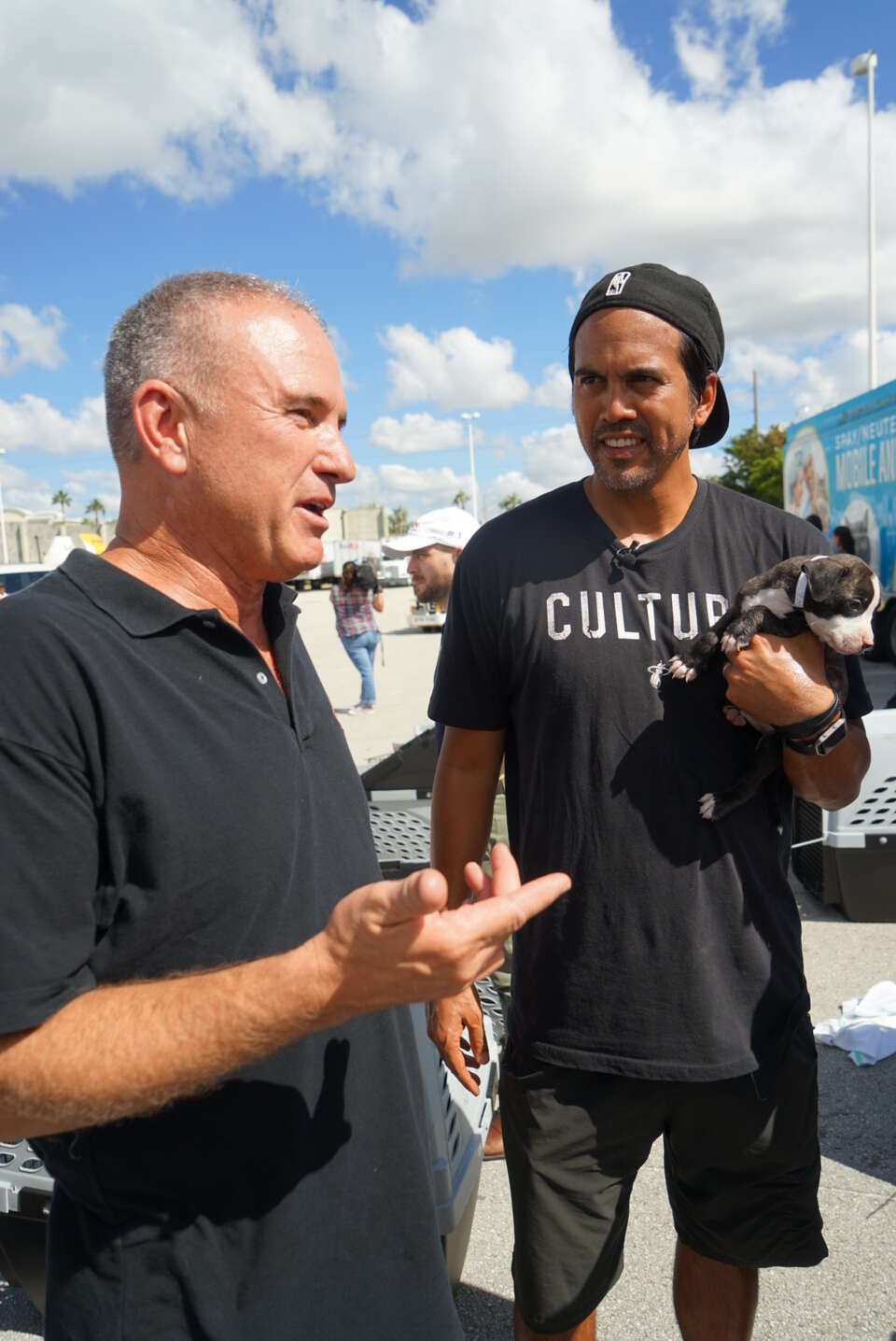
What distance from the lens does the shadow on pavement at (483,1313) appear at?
2764mm

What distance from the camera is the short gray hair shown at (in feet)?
4.84

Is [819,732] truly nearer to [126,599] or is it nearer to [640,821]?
[640,821]

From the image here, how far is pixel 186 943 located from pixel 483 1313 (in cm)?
225

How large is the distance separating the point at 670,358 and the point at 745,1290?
214cm

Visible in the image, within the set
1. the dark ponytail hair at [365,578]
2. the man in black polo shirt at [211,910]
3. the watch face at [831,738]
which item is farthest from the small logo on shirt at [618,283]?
the dark ponytail hair at [365,578]

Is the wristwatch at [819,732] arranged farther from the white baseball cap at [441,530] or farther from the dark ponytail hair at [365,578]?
the dark ponytail hair at [365,578]

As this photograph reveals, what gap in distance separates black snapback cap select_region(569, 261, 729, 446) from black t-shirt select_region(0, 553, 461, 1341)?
4.04ft

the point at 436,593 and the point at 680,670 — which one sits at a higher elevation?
the point at 436,593

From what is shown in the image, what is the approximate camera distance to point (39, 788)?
3.76 ft

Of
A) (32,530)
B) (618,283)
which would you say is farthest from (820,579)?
(32,530)

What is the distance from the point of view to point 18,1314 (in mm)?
2939

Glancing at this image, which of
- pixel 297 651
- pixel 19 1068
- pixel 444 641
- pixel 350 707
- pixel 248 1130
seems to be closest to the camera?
pixel 19 1068

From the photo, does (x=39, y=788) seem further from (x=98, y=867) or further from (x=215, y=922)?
(x=215, y=922)

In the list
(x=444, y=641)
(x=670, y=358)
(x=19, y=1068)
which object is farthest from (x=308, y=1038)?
(x=670, y=358)
